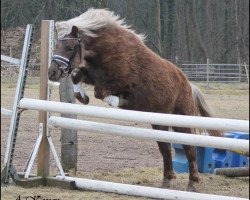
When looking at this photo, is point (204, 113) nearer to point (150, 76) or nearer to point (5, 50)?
point (150, 76)

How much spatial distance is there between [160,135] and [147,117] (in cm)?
20

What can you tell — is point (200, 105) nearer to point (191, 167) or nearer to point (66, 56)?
point (191, 167)

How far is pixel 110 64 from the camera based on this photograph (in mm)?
5152

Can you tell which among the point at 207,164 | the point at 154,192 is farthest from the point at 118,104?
the point at 207,164

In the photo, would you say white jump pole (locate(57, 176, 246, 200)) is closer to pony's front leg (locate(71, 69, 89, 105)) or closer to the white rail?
pony's front leg (locate(71, 69, 89, 105))

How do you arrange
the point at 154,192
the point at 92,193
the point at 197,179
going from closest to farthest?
the point at 154,192, the point at 92,193, the point at 197,179

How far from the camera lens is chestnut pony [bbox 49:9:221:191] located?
5.10 meters

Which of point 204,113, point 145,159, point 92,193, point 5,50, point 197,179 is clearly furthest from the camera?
point 145,159

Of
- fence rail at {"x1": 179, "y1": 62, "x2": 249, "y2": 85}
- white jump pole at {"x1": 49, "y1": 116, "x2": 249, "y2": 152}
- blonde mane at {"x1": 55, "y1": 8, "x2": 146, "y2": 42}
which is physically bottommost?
white jump pole at {"x1": 49, "y1": 116, "x2": 249, "y2": 152}

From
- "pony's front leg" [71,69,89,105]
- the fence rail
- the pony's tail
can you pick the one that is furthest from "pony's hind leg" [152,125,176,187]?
"pony's front leg" [71,69,89,105]

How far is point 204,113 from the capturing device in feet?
20.9

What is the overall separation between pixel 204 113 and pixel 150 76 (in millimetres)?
1246

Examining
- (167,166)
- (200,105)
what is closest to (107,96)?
(167,166)

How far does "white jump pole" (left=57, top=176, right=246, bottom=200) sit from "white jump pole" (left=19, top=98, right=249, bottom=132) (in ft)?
2.27
